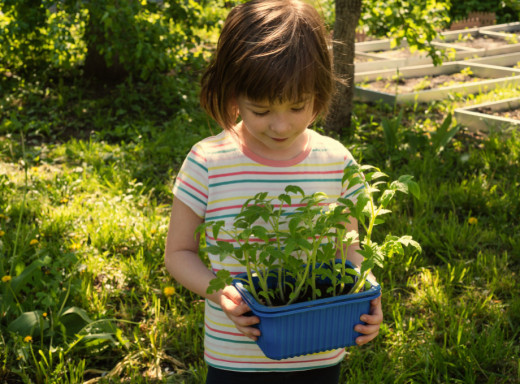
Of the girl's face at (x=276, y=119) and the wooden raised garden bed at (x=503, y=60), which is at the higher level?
the girl's face at (x=276, y=119)

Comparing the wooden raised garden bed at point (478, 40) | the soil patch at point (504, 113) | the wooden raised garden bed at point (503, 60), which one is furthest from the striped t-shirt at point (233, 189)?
the wooden raised garden bed at point (478, 40)

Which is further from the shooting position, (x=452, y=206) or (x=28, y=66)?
(x=28, y=66)

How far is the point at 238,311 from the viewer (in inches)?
50.5

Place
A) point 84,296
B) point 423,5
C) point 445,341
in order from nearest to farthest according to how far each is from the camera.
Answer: point 445,341 → point 84,296 → point 423,5

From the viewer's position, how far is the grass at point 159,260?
2.27m

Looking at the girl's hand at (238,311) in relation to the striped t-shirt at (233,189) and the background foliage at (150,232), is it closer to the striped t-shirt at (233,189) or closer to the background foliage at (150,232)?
the striped t-shirt at (233,189)

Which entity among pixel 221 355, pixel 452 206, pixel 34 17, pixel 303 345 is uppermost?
pixel 34 17

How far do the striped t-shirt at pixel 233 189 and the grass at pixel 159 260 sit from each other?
0.52 metres

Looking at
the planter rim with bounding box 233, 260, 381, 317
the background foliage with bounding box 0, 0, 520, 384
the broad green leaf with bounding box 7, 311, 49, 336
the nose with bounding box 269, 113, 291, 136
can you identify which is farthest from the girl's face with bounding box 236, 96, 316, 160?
the broad green leaf with bounding box 7, 311, 49, 336

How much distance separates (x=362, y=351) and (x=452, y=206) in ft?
4.37

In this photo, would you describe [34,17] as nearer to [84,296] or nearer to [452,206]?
[84,296]

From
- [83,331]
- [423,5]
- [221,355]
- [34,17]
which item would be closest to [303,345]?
[221,355]

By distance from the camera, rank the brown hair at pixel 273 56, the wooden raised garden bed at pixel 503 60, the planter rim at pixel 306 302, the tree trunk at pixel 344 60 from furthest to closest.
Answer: the wooden raised garden bed at pixel 503 60, the tree trunk at pixel 344 60, the brown hair at pixel 273 56, the planter rim at pixel 306 302

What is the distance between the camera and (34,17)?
468cm
